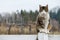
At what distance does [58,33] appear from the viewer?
3.07m

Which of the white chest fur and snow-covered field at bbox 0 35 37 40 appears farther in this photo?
snow-covered field at bbox 0 35 37 40

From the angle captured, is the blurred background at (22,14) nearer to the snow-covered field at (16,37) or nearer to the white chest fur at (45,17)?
the snow-covered field at (16,37)

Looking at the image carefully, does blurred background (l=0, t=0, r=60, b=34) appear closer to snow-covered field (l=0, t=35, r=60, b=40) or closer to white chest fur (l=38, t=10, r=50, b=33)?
snow-covered field (l=0, t=35, r=60, b=40)

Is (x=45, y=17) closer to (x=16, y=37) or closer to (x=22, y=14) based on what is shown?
(x=22, y=14)

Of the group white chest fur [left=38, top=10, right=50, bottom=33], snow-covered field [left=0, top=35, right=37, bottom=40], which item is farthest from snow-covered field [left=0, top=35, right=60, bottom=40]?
white chest fur [left=38, top=10, right=50, bottom=33]

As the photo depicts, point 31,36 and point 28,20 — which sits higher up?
point 28,20

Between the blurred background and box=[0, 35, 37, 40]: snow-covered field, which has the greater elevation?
the blurred background

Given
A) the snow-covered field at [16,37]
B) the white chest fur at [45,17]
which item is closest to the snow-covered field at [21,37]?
the snow-covered field at [16,37]

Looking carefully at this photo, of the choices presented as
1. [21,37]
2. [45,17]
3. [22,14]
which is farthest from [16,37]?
[45,17]

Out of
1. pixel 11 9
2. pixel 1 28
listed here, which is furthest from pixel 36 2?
pixel 1 28

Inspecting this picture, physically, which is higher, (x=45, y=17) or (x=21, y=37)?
(x=45, y=17)

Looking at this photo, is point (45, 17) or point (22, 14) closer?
point (45, 17)

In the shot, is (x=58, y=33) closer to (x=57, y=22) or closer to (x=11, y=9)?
(x=57, y=22)

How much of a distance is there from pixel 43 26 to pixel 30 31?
0.85 feet
